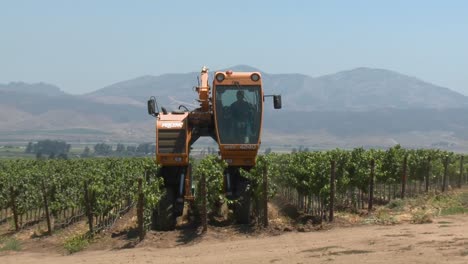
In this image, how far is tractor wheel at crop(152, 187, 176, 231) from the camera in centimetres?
2138

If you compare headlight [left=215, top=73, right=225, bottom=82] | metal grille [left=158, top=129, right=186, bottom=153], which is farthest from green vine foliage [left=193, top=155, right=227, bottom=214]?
headlight [left=215, top=73, right=225, bottom=82]

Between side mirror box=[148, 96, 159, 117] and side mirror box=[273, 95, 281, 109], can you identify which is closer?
side mirror box=[273, 95, 281, 109]

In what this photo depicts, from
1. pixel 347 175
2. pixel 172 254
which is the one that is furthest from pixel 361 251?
pixel 347 175

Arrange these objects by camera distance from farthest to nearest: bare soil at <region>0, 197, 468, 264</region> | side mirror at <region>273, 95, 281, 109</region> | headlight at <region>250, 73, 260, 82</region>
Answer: headlight at <region>250, 73, 260, 82</region>
side mirror at <region>273, 95, 281, 109</region>
bare soil at <region>0, 197, 468, 264</region>

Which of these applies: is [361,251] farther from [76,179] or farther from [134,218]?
[76,179]

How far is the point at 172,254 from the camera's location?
1766 centimetres

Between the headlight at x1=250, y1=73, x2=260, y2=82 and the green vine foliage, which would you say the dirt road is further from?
the headlight at x1=250, y1=73, x2=260, y2=82

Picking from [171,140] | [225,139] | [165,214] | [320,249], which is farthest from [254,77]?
[320,249]

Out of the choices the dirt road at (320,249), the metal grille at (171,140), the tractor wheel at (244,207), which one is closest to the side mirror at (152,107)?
the metal grille at (171,140)

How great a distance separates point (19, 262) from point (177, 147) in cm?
546

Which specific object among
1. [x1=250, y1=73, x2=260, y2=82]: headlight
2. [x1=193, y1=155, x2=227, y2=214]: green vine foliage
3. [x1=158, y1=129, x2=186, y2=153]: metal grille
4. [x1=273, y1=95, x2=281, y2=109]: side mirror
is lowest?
[x1=193, y1=155, x2=227, y2=214]: green vine foliage

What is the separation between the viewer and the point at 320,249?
1661 cm

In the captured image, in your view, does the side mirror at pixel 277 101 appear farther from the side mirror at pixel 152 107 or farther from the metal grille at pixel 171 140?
the side mirror at pixel 152 107

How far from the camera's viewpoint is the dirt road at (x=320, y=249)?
49.8 feet
